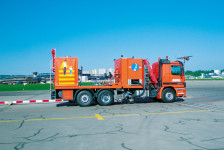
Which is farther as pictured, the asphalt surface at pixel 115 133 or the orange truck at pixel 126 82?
the orange truck at pixel 126 82

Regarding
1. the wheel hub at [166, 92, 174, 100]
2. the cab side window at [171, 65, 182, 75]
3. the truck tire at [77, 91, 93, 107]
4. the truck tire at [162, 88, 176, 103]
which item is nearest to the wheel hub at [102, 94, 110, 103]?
the truck tire at [77, 91, 93, 107]

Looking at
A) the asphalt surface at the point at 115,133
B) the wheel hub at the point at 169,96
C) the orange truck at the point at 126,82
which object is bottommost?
the asphalt surface at the point at 115,133

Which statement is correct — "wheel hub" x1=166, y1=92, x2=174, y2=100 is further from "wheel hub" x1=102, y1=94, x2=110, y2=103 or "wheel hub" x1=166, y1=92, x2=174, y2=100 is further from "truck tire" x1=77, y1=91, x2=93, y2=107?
"truck tire" x1=77, y1=91, x2=93, y2=107

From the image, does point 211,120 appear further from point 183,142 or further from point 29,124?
point 29,124

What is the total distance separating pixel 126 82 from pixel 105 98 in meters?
1.71

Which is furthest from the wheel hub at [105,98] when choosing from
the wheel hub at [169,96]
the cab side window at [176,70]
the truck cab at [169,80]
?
the cab side window at [176,70]

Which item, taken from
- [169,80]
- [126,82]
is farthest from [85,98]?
[169,80]

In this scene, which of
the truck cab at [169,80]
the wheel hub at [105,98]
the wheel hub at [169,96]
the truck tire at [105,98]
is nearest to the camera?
the truck tire at [105,98]

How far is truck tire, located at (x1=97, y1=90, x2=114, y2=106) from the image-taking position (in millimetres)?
12089

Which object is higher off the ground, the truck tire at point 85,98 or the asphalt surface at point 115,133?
the truck tire at point 85,98

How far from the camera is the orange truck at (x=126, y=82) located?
461 inches

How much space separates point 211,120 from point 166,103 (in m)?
5.29

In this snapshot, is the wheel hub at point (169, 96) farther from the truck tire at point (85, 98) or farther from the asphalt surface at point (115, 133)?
the truck tire at point (85, 98)

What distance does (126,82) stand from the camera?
12.6 m
